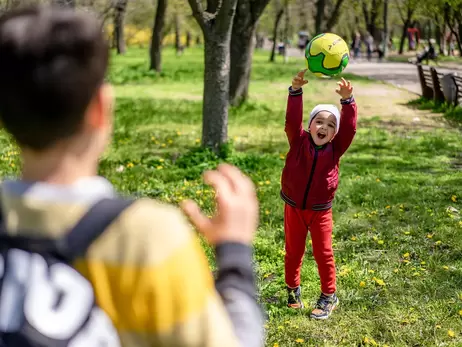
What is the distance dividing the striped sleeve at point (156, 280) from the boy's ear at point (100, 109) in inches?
8.1

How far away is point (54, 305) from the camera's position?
1.27 meters

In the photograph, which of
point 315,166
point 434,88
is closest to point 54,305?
point 315,166

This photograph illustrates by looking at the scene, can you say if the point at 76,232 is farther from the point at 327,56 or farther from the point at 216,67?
the point at 216,67

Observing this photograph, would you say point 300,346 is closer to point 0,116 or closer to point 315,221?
point 315,221

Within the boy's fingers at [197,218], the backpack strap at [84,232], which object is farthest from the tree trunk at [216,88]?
the backpack strap at [84,232]

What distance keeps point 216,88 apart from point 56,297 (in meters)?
7.52

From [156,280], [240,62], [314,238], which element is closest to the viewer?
[156,280]

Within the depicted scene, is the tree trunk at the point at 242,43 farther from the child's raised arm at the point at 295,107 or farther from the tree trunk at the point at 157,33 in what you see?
the tree trunk at the point at 157,33

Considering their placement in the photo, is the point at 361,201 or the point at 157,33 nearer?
the point at 361,201

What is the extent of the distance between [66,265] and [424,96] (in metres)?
15.6

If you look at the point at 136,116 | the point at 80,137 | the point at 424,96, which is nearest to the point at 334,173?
the point at 80,137

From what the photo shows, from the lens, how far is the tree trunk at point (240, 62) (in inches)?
531

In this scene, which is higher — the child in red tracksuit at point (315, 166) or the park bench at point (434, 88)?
the child in red tracksuit at point (315, 166)

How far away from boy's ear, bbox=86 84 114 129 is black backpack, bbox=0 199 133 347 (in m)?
0.17
